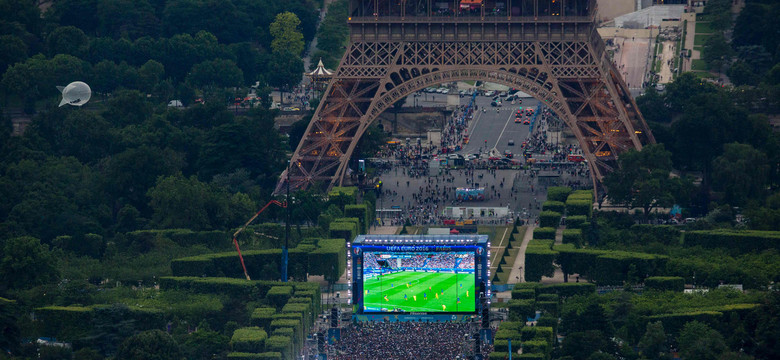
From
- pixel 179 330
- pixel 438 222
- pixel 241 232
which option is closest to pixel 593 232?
pixel 438 222

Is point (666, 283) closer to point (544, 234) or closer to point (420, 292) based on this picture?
point (544, 234)

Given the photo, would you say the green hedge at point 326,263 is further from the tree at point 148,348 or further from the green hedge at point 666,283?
the tree at point 148,348

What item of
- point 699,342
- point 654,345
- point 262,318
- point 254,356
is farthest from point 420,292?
point 699,342

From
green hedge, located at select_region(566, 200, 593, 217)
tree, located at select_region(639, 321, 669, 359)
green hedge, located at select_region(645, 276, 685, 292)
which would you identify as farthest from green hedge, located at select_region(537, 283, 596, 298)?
green hedge, located at select_region(566, 200, 593, 217)

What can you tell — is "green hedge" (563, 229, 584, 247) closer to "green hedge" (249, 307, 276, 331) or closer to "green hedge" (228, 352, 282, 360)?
"green hedge" (249, 307, 276, 331)

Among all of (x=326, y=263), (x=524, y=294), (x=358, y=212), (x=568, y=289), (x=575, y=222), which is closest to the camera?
(x=524, y=294)

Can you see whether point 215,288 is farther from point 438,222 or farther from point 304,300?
point 438,222
